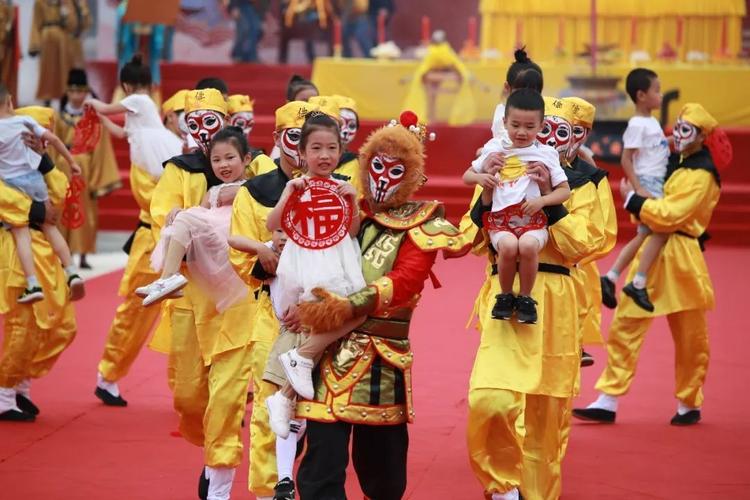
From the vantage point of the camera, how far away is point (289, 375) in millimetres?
4840

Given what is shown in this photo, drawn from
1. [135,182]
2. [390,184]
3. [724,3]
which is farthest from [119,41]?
[390,184]

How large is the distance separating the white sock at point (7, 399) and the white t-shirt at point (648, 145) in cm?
381

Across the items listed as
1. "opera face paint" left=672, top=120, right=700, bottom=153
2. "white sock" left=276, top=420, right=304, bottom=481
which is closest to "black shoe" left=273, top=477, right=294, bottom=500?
"white sock" left=276, top=420, right=304, bottom=481

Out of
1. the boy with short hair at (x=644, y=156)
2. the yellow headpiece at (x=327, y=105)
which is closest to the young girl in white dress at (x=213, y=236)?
the yellow headpiece at (x=327, y=105)

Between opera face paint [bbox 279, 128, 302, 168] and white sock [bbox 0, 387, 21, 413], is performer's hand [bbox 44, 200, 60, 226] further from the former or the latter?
opera face paint [bbox 279, 128, 302, 168]

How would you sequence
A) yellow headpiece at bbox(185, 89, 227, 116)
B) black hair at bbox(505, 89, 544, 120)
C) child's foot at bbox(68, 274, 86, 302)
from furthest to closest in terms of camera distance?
child's foot at bbox(68, 274, 86, 302) → yellow headpiece at bbox(185, 89, 227, 116) → black hair at bbox(505, 89, 544, 120)

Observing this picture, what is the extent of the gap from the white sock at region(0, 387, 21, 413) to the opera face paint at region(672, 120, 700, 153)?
4.03m

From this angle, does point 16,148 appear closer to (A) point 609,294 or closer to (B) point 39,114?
(B) point 39,114

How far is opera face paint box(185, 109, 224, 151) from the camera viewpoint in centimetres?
664

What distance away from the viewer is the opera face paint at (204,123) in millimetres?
6641

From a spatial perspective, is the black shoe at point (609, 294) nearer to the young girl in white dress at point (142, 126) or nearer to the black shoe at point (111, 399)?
the young girl in white dress at point (142, 126)

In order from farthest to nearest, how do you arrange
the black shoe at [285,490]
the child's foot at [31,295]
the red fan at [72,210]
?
the red fan at [72,210] → the child's foot at [31,295] → the black shoe at [285,490]

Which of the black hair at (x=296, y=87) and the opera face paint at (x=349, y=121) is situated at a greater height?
the black hair at (x=296, y=87)

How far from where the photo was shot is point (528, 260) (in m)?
5.55
